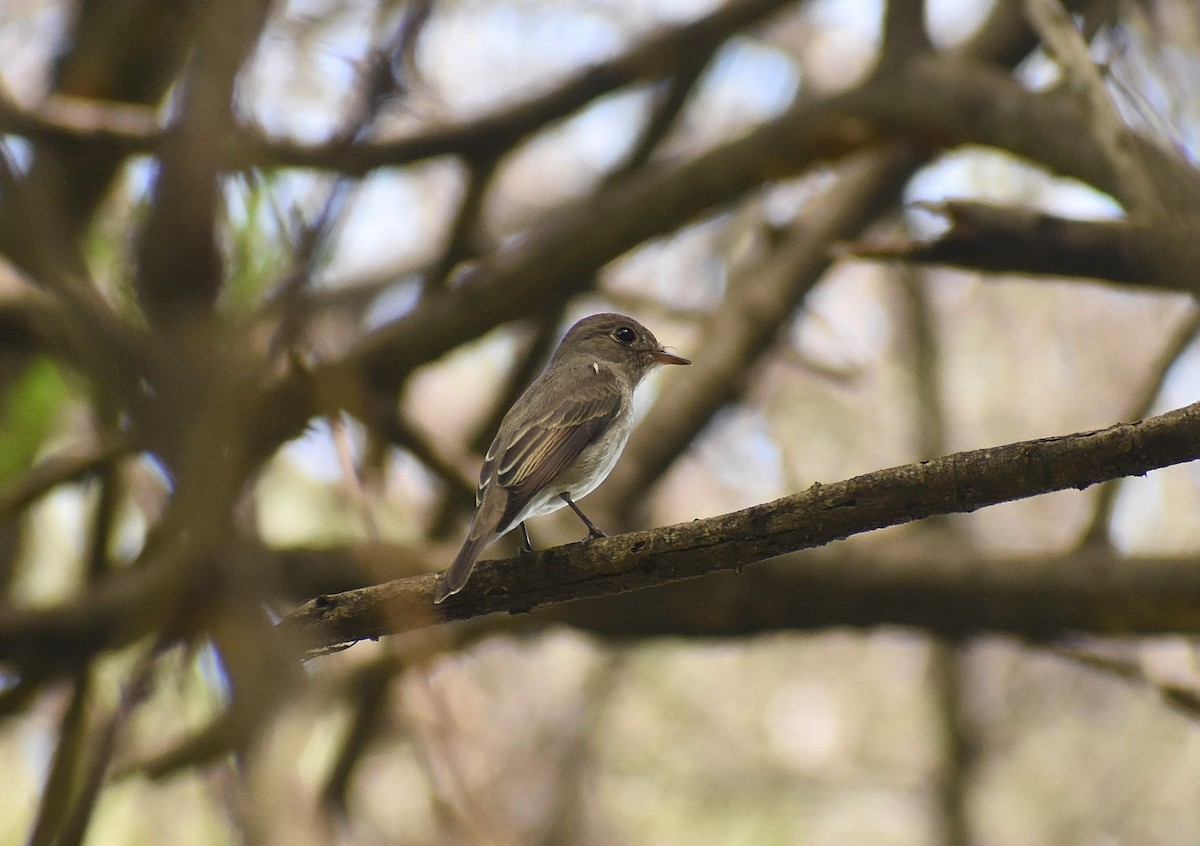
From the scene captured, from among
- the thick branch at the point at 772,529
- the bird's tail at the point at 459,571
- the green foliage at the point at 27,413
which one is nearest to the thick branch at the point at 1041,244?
the thick branch at the point at 772,529

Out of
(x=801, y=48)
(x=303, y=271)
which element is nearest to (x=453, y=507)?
(x=303, y=271)

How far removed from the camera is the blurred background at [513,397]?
9.03 ft

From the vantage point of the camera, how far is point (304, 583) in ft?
19.2

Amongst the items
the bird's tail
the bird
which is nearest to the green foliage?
the bird

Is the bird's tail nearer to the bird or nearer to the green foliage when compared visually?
the bird

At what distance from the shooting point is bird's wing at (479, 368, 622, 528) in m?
3.42

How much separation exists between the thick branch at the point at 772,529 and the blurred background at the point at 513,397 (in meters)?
0.21

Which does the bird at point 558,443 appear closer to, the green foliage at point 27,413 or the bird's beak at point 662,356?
the bird's beak at point 662,356

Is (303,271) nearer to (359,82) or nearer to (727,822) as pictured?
(359,82)

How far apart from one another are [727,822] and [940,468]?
29.4 feet

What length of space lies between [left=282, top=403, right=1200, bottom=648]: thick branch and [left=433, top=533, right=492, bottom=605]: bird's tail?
53 mm

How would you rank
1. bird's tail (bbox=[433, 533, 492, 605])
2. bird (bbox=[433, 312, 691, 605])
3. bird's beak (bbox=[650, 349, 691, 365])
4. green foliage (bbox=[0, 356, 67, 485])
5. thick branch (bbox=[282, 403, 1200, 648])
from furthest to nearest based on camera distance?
green foliage (bbox=[0, 356, 67, 485]) → bird's beak (bbox=[650, 349, 691, 365]) → bird (bbox=[433, 312, 691, 605]) → bird's tail (bbox=[433, 533, 492, 605]) → thick branch (bbox=[282, 403, 1200, 648])

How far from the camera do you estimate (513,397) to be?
7.57m

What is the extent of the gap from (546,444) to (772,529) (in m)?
1.13
